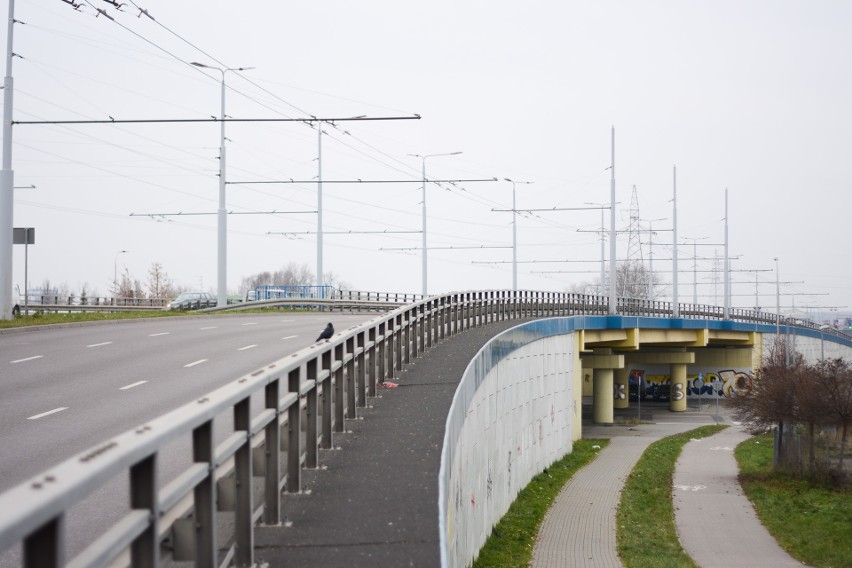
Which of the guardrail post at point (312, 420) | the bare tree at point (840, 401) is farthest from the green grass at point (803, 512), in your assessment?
the guardrail post at point (312, 420)

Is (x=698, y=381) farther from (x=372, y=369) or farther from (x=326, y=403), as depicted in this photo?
(x=326, y=403)

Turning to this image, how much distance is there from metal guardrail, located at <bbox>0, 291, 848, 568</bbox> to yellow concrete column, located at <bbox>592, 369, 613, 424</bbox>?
54.4 m

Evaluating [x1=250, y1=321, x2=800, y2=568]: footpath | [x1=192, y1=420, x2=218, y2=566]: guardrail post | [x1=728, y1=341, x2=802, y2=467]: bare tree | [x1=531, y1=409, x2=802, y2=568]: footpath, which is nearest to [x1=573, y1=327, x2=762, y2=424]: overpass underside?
[x1=728, y1=341, x2=802, y2=467]: bare tree

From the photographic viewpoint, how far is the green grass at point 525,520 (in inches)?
819

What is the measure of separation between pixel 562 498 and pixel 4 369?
1803cm

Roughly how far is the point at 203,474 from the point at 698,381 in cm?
8822

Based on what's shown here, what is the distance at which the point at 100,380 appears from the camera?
1941 centimetres

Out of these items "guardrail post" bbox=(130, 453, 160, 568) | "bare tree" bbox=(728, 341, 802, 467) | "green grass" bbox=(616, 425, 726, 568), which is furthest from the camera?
"bare tree" bbox=(728, 341, 802, 467)

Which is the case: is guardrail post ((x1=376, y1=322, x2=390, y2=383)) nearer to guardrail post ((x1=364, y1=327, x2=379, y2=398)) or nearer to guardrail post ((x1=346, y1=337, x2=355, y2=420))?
guardrail post ((x1=364, y1=327, x2=379, y2=398))

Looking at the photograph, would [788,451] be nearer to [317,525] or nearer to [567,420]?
[567,420]

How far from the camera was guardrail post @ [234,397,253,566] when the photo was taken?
6312 millimetres

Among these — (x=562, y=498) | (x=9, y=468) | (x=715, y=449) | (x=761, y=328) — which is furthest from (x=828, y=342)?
(x=9, y=468)

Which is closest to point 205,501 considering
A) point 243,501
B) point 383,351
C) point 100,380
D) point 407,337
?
point 243,501

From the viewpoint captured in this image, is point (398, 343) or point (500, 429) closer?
point (398, 343)
